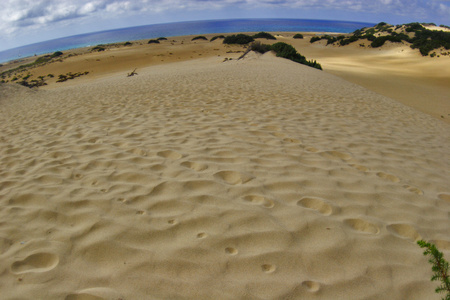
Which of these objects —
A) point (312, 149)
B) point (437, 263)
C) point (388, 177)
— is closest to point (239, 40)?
point (312, 149)

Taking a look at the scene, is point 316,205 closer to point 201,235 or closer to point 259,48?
point 201,235

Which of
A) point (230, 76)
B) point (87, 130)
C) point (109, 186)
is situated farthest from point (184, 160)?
point (230, 76)

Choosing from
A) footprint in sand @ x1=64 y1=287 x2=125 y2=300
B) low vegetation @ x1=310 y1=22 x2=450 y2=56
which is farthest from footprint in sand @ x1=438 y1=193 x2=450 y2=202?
low vegetation @ x1=310 y1=22 x2=450 y2=56

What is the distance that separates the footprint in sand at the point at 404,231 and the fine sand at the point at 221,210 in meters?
0.01

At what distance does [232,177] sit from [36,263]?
6.38 feet

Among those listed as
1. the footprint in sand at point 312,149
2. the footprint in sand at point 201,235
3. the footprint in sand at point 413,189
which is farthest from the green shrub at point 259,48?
the footprint in sand at point 201,235

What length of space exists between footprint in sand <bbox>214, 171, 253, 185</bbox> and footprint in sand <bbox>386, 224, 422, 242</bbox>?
144 centimetres

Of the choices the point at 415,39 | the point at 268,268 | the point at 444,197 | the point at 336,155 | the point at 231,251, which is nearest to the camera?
the point at 268,268

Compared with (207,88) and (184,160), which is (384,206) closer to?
(184,160)

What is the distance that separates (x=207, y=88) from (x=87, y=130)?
4.53m

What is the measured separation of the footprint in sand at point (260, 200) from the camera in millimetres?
2768

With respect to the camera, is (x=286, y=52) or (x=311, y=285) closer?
(x=311, y=285)

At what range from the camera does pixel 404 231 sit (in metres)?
2.55

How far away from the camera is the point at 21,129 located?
6434 millimetres
